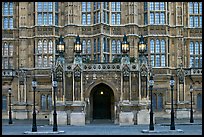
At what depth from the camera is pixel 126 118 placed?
35156mm

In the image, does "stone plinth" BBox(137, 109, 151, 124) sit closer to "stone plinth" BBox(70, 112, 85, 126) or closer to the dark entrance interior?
"stone plinth" BBox(70, 112, 85, 126)

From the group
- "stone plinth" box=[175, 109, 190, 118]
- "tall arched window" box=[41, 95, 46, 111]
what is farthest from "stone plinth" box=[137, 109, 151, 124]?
"tall arched window" box=[41, 95, 46, 111]

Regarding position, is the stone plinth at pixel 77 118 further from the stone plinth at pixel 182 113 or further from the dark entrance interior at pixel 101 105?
the stone plinth at pixel 182 113

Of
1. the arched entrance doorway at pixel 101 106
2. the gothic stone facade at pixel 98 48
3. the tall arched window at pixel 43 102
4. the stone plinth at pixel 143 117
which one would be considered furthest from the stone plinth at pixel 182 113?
the tall arched window at pixel 43 102

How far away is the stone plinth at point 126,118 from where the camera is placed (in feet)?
115

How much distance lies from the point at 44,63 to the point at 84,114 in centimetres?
1025

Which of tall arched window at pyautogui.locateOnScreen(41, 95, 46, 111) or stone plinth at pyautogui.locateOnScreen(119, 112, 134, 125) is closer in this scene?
stone plinth at pyautogui.locateOnScreen(119, 112, 134, 125)

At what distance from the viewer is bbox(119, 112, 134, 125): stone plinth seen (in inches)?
1379

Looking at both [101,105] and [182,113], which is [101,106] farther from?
[182,113]

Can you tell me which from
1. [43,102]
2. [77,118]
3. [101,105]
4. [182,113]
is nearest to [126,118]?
[77,118]

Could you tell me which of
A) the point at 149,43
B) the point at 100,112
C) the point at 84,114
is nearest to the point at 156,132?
the point at 84,114

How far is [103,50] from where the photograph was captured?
41719 mm

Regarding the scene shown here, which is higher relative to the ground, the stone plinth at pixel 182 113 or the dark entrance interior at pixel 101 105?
the dark entrance interior at pixel 101 105

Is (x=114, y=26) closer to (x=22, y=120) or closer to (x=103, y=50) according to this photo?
(x=103, y=50)
